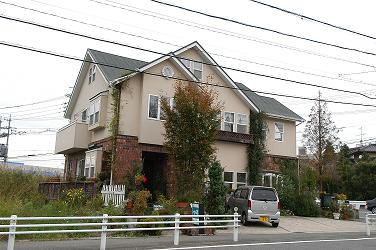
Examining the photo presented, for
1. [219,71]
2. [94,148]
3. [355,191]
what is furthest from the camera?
[355,191]

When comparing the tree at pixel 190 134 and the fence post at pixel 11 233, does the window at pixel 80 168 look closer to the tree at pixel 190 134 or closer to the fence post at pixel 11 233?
the tree at pixel 190 134

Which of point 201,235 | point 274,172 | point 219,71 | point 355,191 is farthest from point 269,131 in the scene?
point 355,191

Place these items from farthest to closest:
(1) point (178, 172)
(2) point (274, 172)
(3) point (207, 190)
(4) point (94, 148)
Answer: (2) point (274, 172), (4) point (94, 148), (1) point (178, 172), (3) point (207, 190)

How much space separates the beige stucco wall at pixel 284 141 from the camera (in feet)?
97.3

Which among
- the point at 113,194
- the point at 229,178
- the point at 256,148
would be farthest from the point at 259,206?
the point at 256,148

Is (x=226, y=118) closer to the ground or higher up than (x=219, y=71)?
closer to the ground

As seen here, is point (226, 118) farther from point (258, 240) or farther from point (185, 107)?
point (258, 240)

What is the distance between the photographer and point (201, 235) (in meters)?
15.5

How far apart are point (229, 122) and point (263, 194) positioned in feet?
28.2

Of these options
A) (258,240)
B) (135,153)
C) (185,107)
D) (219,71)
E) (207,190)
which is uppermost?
(219,71)

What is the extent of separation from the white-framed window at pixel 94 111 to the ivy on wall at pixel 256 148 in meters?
9.65

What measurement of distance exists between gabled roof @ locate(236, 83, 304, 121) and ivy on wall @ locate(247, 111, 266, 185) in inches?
44.2

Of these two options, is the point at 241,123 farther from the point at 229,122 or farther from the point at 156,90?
the point at 156,90

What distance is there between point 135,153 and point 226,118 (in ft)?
22.5
